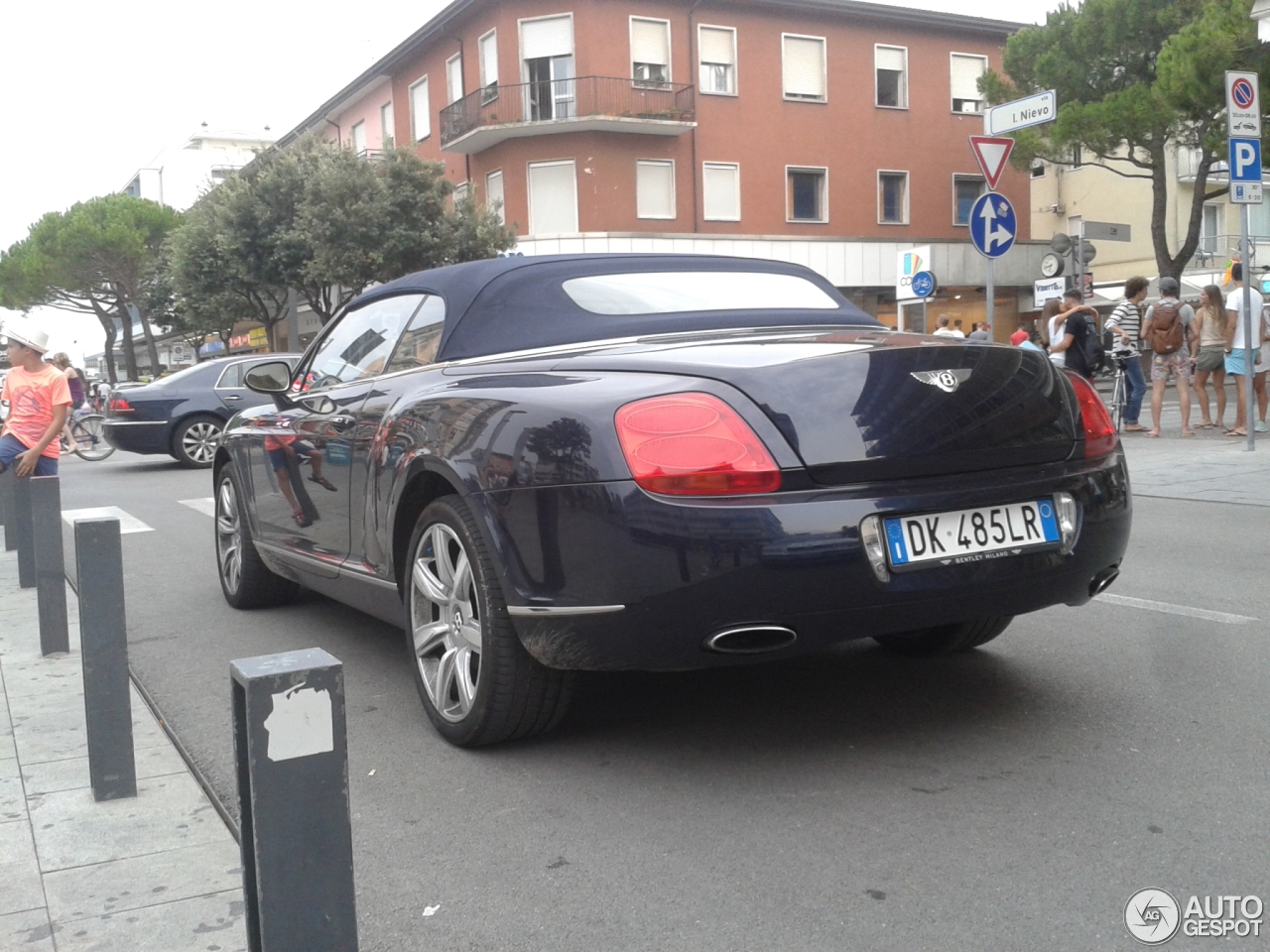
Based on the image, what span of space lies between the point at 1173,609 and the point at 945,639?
1.46m

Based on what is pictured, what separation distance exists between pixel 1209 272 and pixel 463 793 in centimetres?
4565

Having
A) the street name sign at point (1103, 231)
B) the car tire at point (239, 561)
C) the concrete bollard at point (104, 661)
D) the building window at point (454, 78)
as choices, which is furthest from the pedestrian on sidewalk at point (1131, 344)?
the building window at point (454, 78)

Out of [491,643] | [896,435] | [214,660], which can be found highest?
[896,435]

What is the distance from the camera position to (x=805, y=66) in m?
35.5

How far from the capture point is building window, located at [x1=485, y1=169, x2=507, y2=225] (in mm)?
33875

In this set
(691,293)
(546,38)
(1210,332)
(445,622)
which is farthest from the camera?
(546,38)

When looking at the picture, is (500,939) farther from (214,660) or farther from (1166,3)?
(1166,3)

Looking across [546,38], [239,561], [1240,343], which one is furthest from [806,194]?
[239,561]

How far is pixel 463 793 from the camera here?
352 centimetres

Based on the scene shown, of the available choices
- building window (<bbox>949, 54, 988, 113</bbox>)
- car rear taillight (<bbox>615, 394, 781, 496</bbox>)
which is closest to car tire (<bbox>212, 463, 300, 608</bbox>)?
car rear taillight (<bbox>615, 394, 781, 496</bbox>)

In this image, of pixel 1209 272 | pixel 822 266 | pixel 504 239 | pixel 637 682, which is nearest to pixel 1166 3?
pixel 822 266

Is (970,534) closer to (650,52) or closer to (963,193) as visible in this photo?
(650,52)

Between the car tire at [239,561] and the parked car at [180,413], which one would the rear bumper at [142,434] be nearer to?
the parked car at [180,413]

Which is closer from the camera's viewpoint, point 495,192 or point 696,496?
point 696,496
